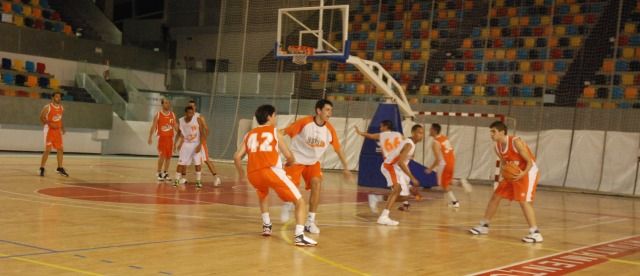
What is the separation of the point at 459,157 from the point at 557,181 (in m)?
3.13

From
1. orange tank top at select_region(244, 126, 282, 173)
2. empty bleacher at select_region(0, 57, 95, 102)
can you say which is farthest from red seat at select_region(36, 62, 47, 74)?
orange tank top at select_region(244, 126, 282, 173)

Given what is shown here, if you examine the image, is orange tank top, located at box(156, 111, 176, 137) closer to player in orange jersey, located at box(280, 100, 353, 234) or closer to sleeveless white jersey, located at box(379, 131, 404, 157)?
sleeveless white jersey, located at box(379, 131, 404, 157)

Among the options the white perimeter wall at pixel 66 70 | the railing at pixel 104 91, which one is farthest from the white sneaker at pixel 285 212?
the white perimeter wall at pixel 66 70

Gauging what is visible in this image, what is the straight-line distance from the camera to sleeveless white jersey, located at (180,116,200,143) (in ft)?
51.1

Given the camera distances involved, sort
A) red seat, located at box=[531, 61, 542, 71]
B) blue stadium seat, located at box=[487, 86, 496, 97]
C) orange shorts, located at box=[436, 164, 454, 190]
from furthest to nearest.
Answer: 1. red seat, located at box=[531, 61, 542, 71]
2. blue stadium seat, located at box=[487, 86, 496, 97]
3. orange shorts, located at box=[436, 164, 454, 190]

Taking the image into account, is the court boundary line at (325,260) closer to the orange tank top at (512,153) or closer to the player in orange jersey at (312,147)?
the player in orange jersey at (312,147)

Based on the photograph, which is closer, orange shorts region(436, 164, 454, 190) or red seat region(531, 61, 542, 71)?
orange shorts region(436, 164, 454, 190)

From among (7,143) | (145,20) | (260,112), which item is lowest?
(7,143)

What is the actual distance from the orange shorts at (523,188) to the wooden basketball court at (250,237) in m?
0.59

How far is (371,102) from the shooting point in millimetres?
25203

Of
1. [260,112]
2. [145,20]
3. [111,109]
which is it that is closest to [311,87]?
[111,109]

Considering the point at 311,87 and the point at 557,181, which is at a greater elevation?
the point at 311,87

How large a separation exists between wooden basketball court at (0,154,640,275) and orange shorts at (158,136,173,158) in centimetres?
130

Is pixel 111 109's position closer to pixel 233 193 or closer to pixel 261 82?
pixel 261 82
